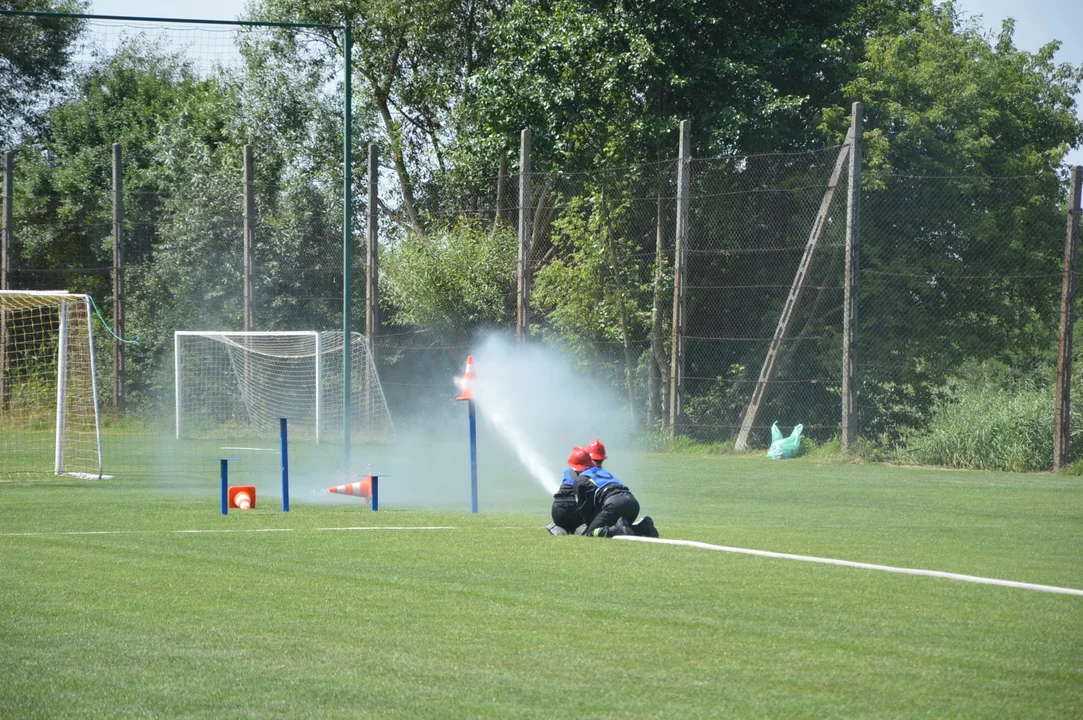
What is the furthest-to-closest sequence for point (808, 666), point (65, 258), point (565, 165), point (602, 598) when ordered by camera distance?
point (65, 258) → point (565, 165) → point (602, 598) → point (808, 666)

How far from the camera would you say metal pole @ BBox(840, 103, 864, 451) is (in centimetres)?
2550

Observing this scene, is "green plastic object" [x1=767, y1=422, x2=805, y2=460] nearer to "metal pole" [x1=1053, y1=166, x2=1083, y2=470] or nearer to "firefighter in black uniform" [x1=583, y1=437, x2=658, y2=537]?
"metal pole" [x1=1053, y1=166, x2=1083, y2=470]

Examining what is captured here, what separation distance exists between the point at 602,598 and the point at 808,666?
2276mm

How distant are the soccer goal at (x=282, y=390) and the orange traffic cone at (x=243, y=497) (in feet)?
56.8

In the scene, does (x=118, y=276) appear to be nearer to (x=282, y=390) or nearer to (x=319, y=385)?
(x=282, y=390)

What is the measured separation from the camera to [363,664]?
655 cm

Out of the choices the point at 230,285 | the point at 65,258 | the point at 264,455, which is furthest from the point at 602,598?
the point at 65,258

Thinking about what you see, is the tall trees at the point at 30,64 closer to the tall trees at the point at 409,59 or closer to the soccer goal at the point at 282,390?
the tall trees at the point at 409,59

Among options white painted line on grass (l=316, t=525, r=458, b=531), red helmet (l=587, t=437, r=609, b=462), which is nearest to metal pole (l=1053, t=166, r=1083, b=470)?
red helmet (l=587, t=437, r=609, b=462)

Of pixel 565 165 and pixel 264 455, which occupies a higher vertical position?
pixel 565 165

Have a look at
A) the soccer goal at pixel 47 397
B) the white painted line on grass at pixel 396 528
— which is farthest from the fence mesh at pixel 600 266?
the white painted line on grass at pixel 396 528

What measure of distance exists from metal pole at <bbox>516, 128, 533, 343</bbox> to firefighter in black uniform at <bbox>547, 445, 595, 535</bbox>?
60.0 ft

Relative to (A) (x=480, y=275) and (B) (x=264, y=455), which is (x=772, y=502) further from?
(A) (x=480, y=275)

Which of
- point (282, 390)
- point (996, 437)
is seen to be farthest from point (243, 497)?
point (282, 390)
